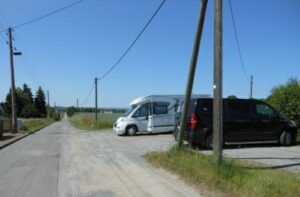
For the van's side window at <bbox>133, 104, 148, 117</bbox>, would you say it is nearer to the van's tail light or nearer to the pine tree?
the van's tail light

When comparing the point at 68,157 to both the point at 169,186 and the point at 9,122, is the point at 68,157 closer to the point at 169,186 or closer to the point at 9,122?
the point at 169,186

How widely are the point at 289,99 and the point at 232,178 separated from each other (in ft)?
41.1

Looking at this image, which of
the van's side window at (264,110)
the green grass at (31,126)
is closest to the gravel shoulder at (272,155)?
the van's side window at (264,110)

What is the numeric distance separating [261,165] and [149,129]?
54.3 feet

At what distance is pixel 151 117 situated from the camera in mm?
27547

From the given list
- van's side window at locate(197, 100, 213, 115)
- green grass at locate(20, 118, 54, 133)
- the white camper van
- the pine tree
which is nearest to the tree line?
the pine tree

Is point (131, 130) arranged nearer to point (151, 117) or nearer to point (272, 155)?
point (151, 117)

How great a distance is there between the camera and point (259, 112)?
662 inches

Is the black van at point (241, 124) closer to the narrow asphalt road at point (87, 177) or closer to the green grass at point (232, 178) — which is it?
the narrow asphalt road at point (87, 177)

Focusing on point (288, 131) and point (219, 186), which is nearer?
point (219, 186)

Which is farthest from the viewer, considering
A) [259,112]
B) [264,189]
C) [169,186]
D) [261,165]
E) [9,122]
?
[9,122]

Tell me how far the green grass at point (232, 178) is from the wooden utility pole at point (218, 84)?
496 mm

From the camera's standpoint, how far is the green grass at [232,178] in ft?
25.2

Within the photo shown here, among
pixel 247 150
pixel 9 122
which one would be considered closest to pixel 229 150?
pixel 247 150
